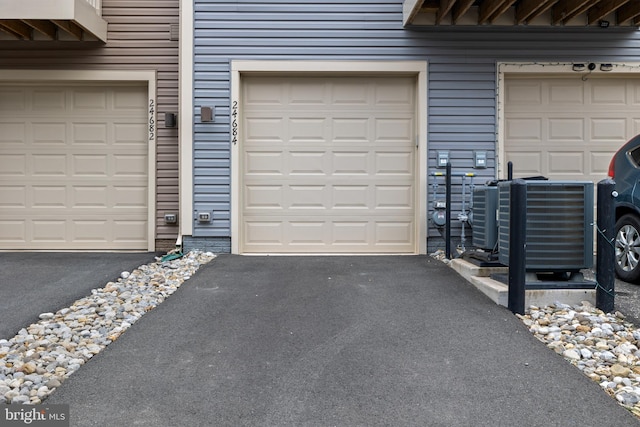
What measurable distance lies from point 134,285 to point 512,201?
3592 millimetres

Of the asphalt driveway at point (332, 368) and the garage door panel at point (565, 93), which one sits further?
the garage door panel at point (565, 93)

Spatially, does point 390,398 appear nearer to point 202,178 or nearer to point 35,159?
point 202,178

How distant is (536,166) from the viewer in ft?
22.0

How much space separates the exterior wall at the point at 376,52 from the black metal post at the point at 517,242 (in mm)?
2634

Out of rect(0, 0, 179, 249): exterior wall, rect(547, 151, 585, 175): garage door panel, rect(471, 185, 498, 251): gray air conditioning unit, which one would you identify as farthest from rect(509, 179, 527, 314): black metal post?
rect(0, 0, 179, 249): exterior wall

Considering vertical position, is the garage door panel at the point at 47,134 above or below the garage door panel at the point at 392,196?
above

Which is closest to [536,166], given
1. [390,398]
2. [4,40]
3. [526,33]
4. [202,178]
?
[526,33]

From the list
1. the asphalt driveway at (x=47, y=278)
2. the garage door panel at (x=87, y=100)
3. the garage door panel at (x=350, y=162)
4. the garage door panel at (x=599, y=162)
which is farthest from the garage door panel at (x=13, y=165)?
the garage door panel at (x=599, y=162)

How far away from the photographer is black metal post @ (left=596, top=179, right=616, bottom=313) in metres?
3.77

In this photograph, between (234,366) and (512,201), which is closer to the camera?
(234,366)

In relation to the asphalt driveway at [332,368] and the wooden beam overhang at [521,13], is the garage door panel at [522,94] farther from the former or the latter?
the asphalt driveway at [332,368]

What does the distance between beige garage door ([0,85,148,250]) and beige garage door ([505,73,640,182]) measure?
199 inches

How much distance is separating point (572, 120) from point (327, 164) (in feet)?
10.8

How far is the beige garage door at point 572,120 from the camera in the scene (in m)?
6.67
